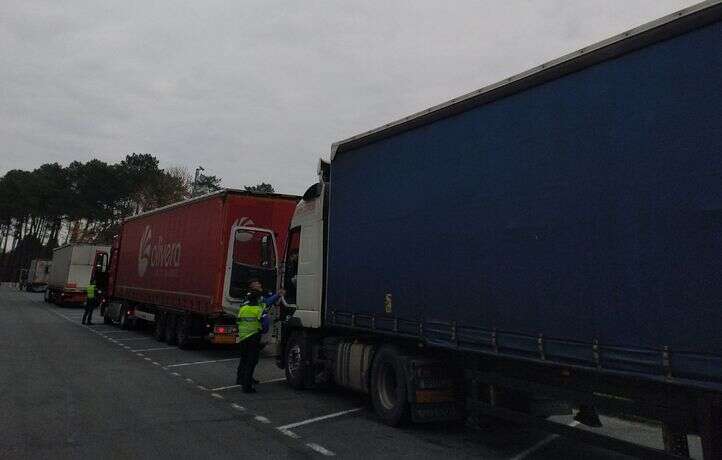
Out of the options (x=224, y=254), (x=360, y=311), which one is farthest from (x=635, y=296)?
(x=224, y=254)

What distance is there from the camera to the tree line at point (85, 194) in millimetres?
59969

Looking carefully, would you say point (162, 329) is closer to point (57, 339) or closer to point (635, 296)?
point (57, 339)

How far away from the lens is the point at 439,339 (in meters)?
6.50

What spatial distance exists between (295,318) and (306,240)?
138cm

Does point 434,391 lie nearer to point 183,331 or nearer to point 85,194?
point 183,331

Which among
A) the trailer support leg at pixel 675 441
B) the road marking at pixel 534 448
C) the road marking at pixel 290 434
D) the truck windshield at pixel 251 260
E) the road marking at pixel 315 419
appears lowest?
the road marking at pixel 534 448

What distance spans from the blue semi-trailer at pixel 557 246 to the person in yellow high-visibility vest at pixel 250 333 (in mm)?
2120

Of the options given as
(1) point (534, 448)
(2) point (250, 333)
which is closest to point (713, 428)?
(1) point (534, 448)

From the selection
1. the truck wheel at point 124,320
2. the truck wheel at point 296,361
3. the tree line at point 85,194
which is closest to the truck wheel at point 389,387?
the truck wheel at point 296,361

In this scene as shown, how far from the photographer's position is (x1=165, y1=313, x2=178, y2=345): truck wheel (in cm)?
1580

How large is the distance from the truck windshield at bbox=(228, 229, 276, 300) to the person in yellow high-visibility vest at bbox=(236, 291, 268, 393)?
3.55 metres

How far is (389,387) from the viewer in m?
7.57

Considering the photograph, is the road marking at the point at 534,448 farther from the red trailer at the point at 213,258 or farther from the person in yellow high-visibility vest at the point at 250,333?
the red trailer at the point at 213,258

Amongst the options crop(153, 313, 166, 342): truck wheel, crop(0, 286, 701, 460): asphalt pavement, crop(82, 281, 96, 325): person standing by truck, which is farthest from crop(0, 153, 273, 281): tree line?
crop(0, 286, 701, 460): asphalt pavement
